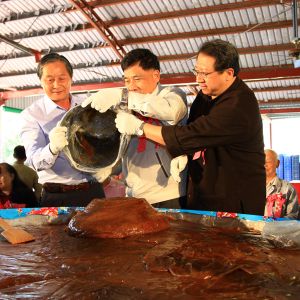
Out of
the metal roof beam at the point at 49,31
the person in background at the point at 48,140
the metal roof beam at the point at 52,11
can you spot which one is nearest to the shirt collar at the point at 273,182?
the person in background at the point at 48,140

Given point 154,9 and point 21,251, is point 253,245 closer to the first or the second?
point 21,251

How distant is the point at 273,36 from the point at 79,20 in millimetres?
4307

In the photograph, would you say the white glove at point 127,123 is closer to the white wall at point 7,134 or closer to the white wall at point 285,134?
the white wall at point 7,134

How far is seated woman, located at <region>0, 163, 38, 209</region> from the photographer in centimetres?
434

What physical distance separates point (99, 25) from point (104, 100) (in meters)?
7.15

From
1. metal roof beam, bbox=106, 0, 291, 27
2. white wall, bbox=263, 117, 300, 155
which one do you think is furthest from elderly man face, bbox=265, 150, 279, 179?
white wall, bbox=263, 117, 300, 155

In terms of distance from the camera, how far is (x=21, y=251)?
1.46 meters

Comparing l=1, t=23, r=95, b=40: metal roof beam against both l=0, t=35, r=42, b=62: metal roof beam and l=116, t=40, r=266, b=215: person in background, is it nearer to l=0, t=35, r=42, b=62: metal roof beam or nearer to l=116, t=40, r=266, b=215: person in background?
l=0, t=35, r=42, b=62: metal roof beam

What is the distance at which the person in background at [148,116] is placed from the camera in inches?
75.7

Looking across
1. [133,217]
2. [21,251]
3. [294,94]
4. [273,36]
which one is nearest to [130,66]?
[133,217]

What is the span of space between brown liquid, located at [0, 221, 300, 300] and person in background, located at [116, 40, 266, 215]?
390mm

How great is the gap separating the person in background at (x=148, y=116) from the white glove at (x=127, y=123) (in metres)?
0.03

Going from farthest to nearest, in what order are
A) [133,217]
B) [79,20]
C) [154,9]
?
[79,20] < [154,9] < [133,217]

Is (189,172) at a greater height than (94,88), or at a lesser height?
lesser
